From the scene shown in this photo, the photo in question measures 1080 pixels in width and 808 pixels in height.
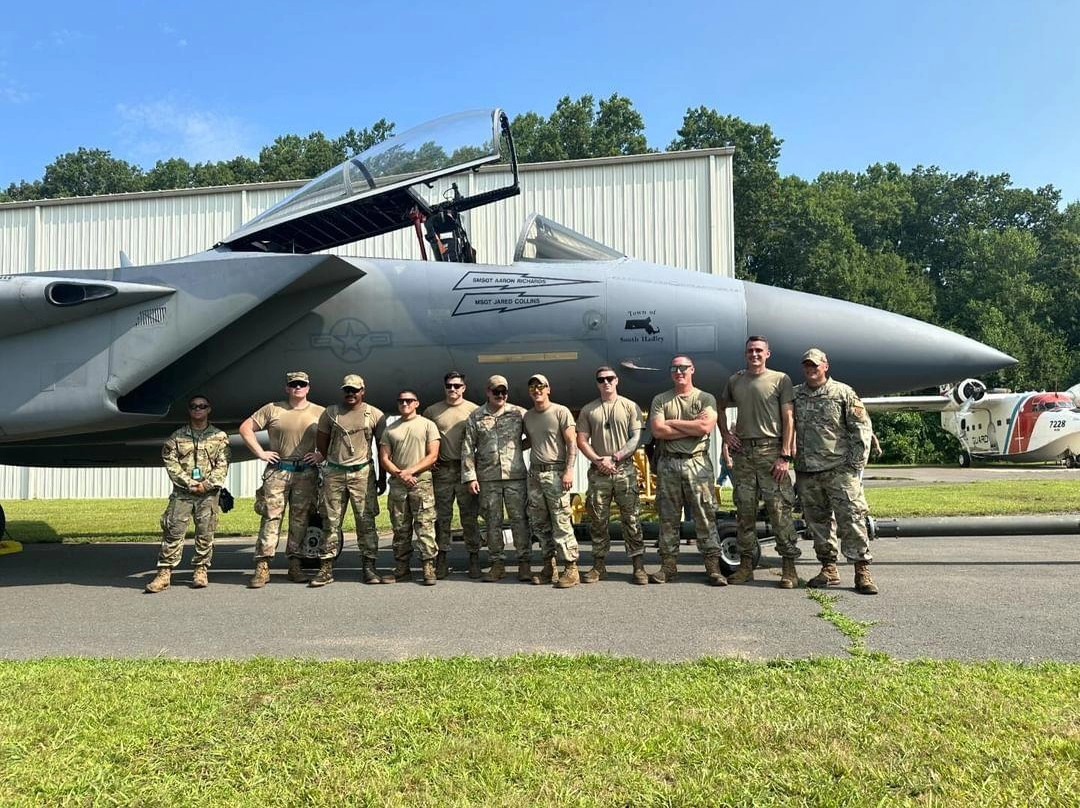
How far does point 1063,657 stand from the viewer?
11.2 feet

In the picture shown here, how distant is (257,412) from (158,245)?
1448 centimetres

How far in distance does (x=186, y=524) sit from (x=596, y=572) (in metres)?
3.34

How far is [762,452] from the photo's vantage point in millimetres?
5469

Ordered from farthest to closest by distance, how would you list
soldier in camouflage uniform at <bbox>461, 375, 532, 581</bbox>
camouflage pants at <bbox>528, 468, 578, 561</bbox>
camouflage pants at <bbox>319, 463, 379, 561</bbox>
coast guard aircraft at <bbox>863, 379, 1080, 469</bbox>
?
coast guard aircraft at <bbox>863, 379, 1080, 469</bbox>
camouflage pants at <bbox>319, 463, 379, 561</bbox>
soldier in camouflage uniform at <bbox>461, 375, 532, 581</bbox>
camouflage pants at <bbox>528, 468, 578, 561</bbox>

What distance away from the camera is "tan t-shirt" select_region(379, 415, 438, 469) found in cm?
596

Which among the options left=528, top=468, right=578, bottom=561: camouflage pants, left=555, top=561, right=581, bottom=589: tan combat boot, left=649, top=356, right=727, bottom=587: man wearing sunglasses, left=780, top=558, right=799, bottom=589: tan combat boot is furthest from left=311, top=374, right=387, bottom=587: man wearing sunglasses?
left=780, top=558, right=799, bottom=589: tan combat boot

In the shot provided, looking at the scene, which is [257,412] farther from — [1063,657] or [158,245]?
[158,245]

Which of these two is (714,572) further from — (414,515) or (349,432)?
(349,432)

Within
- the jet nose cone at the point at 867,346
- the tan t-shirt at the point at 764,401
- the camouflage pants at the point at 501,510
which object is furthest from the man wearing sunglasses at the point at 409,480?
the jet nose cone at the point at 867,346

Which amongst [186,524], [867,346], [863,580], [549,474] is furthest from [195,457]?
[867,346]

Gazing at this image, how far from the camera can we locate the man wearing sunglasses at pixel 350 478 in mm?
5949

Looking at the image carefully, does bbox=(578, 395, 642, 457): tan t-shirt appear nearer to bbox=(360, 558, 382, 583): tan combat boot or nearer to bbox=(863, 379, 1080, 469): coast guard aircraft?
bbox=(360, 558, 382, 583): tan combat boot

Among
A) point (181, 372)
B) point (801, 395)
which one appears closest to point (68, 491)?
point (181, 372)

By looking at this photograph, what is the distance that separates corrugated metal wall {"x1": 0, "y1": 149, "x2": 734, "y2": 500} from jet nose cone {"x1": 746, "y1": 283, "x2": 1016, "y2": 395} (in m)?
10.4
